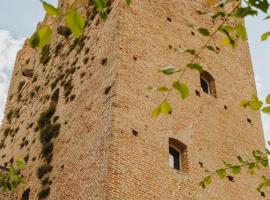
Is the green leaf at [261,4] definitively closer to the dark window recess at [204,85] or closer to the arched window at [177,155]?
the arched window at [177,155]

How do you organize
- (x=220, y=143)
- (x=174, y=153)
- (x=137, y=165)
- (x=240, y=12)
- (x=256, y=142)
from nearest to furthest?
(x=240, y=12), (x=137, y=165), (x=174, y=153), (x=220, y=143), (x=256, y=142)

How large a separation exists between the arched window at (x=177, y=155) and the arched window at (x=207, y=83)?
330 centimetres

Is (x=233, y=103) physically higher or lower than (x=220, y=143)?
higher

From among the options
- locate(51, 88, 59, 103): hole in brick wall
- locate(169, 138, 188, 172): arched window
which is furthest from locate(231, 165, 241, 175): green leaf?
locate(51, 88, 59, 103): hole in brick wall

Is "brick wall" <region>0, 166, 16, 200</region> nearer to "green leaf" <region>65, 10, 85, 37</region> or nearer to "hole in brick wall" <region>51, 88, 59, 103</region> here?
"hole in brick wall" <region>51, 88, 59, 103</region>

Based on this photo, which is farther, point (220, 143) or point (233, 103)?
point (233, 103)

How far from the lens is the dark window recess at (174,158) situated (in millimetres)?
13395

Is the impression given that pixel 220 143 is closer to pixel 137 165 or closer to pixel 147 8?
pixel 137 165

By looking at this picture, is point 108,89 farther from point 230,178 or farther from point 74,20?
point 74,20

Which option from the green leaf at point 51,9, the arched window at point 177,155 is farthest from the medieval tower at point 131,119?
the green leaf at point 51,9

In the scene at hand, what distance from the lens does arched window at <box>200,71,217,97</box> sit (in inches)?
647

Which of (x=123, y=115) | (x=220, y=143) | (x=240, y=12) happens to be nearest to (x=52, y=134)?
(x=123, y=115)

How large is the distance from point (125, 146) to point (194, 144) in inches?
101

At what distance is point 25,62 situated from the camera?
23.0 metres
